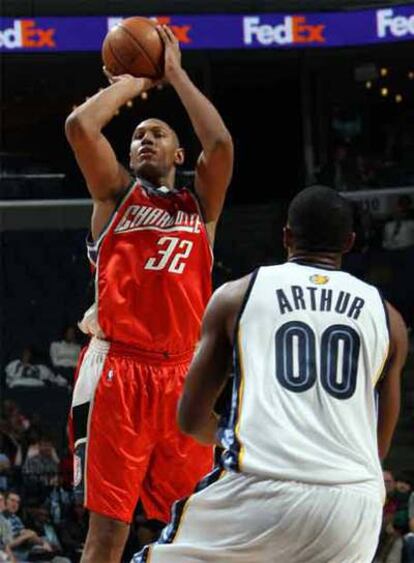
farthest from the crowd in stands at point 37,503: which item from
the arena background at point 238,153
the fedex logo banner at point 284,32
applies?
the fedex logo banner at point 284,32

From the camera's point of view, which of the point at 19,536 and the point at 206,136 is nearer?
the point at 206,136

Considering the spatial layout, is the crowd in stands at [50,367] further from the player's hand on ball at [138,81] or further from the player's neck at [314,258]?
the player's neck at [314,258]

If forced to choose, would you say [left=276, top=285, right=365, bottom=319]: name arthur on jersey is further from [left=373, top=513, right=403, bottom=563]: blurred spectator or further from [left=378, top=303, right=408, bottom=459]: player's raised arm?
[left=373, top=513, right=403, bottom=563]: blurred spectator

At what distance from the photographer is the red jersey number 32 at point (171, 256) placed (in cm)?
525

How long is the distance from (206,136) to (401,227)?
35.3 ft

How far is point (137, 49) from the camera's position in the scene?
5312 mm

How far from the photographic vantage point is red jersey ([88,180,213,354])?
522 centimetres

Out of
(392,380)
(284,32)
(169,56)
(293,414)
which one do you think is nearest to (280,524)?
(293,414)

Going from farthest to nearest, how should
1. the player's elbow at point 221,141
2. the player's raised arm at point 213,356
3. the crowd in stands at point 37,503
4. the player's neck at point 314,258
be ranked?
1. the crowd in stands at point 37,503
2. the player's elbow at point 221,141
3. the player's neck at point 314,258
4. the player's raised arm at point 213,356

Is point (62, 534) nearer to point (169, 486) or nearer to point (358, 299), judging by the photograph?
point (169, 486)

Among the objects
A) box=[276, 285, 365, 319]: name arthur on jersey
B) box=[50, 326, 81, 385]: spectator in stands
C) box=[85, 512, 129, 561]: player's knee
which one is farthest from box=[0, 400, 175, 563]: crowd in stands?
box=[276, 285, 365, 319]: name arthur on jersey

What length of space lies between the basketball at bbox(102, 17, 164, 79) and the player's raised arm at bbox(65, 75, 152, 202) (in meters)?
0.06

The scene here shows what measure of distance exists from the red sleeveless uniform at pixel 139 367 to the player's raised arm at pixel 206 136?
0.21m

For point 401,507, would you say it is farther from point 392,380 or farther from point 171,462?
point 392,380
